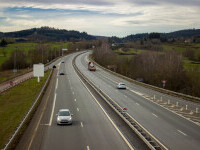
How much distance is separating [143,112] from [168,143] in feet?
44.2

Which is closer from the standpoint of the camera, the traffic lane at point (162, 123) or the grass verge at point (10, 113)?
the traffic lane at point (162, 123)

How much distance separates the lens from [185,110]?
37125 mm

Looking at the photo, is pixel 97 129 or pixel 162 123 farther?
pixel 162 123

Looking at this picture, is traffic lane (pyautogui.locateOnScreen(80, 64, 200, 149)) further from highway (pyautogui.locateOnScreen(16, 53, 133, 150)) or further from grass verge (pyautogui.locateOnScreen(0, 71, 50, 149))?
grass verge (pyautogui.locateOnScreen(0, 71, 50, 149))

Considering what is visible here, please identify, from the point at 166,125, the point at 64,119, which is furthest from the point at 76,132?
the point at 166,125

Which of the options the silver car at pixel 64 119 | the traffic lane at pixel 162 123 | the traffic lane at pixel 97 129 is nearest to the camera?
the traffic lane at pixel 97 129

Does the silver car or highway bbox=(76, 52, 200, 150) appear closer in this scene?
highway bbox=(76, 52, 200, 150)

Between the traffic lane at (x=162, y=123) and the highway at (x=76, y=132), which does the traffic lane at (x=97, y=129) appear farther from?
the traffic lane at (x=162, y=123)

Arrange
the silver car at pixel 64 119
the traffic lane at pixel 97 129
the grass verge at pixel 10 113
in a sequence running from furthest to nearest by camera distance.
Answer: the silver car at pixel 64 119 → the grass verge at pixel 10 113 → the traffic lane at pixel 97 129

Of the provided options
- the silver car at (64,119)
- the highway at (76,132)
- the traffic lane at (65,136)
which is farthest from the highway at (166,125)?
the silver car at (64,119)

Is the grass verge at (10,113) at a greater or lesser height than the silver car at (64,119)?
lesser

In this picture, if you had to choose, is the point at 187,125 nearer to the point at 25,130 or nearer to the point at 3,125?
the point at 25,130

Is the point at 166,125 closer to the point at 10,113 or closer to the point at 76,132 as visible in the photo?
the point at 76,132

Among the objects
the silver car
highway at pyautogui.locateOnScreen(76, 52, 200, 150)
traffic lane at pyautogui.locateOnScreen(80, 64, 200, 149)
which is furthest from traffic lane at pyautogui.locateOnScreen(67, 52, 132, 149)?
traffic lane at pyautogui.locateOnScreen(80, 64, 200, 149)
